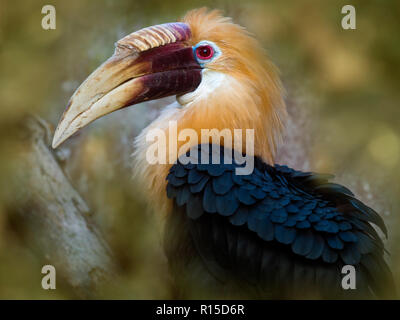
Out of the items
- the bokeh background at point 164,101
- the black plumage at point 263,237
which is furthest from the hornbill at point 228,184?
the bokeh background at point 164,101

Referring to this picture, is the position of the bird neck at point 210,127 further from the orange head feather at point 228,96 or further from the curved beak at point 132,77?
the curved beak at point 132,77

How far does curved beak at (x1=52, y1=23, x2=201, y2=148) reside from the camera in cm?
157

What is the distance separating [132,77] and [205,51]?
0.28m

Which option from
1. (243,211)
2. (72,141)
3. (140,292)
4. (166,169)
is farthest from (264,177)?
(72,141)

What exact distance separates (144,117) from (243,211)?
3.66 feet

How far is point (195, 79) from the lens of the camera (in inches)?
65.8

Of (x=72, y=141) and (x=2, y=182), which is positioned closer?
(x=2, y=182)

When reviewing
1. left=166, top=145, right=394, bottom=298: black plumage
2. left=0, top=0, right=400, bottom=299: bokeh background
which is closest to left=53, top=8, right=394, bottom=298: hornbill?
left=166, top=145, right=394, bottom=298: black plumage

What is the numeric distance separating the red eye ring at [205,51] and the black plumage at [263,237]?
356 mm

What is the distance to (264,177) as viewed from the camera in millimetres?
1544

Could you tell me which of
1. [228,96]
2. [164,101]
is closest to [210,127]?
[228,96]

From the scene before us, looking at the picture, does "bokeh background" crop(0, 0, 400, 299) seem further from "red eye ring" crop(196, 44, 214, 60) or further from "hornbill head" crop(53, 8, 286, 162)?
"red eye ring" crop(196, 44, 214, 60)
